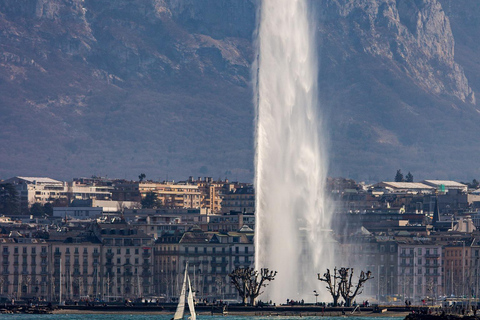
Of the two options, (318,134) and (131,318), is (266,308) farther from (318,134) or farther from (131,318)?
(318,134)

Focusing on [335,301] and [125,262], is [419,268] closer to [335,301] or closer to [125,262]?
[125,262]

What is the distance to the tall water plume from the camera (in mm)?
123250

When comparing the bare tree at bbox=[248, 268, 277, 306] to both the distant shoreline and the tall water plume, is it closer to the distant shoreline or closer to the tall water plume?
the tall water plume

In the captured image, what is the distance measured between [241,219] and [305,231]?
199 ft

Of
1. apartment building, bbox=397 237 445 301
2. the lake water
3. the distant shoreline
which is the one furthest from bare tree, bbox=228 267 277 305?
apartment building, bbox=397 237 445 301

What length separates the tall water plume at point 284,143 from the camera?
123 m

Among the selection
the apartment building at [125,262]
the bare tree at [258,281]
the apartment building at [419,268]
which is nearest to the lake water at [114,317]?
the bare tree at [258,281]

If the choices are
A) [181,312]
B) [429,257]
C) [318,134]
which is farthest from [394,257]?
[181,312]

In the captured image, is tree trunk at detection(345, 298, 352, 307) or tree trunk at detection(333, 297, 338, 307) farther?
tree trunk at detection(333, 297, 338, 307)

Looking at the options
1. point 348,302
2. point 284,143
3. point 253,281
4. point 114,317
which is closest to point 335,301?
point 348,302

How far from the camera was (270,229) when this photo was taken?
409 feet

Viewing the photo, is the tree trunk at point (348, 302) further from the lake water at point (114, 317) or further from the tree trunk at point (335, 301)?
the lake water at point (114, 317)

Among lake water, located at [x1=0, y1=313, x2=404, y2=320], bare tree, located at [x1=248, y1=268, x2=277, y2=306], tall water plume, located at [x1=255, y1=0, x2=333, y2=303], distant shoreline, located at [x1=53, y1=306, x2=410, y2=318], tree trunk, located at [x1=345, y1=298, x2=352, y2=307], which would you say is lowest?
lake water, located at [x1=0, y1=313, x2=404, y2=320]

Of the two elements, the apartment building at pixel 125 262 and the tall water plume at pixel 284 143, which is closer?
the tall water plume at pixel 284 143
